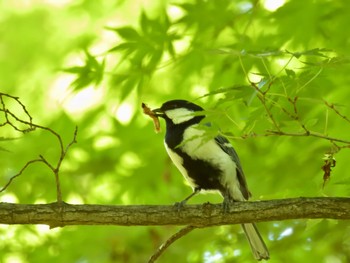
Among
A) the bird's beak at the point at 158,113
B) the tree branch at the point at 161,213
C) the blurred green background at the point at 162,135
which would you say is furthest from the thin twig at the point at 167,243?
the bird's beak at the point at 158,113

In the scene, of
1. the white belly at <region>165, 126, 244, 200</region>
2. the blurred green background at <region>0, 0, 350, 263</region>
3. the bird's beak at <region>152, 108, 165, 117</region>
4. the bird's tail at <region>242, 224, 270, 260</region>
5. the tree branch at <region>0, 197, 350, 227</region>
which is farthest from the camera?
the bird's beak at <region>152, 108, 165, 117</region>

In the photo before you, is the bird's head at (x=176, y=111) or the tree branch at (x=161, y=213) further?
the bird's head at (x=176, y=111)

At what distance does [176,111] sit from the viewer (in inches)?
142

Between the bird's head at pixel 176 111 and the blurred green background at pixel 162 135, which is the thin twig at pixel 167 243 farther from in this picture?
the bird's head at pixel 176 111

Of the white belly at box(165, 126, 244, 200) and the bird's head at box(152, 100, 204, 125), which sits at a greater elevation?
the bird's head at box(152, 100, 204, 125)

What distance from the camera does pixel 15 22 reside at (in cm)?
641

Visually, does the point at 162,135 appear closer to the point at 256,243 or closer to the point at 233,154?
the point at 233,154

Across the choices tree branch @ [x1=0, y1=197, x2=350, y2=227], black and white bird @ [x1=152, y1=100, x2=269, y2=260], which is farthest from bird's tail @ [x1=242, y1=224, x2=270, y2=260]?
tree branch @ [x1=0, y1=197, x2=350, y2=227]

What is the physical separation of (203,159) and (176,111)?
36 centimetres

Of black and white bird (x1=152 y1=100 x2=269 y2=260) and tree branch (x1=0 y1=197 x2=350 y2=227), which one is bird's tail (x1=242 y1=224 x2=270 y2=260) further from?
tree branch (x1=0 y1=197 x2=350 y2=227)

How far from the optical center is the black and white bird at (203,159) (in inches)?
132

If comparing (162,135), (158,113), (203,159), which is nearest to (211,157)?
(203,159)

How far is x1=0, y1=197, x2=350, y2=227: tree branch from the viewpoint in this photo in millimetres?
2479

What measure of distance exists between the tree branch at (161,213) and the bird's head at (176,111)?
0.97 metres
